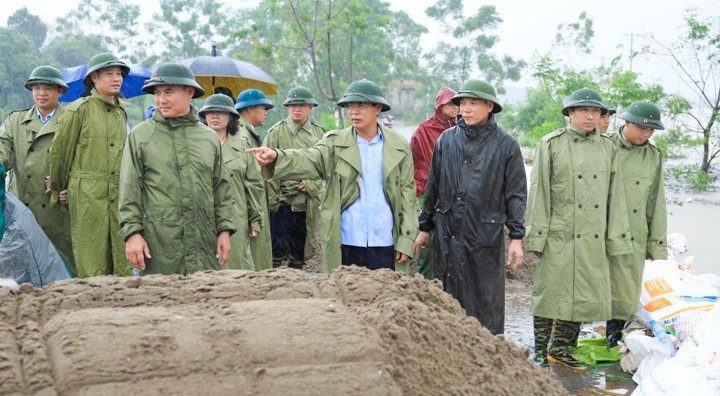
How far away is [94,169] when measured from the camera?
5.27 metres

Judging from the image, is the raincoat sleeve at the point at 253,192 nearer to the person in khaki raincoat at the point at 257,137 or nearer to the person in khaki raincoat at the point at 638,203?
the person in khaki raincoat at the point at 257,137

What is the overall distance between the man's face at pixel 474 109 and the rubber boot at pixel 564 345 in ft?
5.24

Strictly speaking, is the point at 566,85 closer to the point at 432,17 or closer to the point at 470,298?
the point at 470,298

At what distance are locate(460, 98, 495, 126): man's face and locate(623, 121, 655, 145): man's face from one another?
1.38 m

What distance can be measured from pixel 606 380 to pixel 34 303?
3.91 meters

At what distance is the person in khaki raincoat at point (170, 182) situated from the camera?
4141mm

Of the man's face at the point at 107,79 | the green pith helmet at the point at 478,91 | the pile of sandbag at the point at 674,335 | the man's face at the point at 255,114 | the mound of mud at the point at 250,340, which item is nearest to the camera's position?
the mound of mud at the point at 250,340

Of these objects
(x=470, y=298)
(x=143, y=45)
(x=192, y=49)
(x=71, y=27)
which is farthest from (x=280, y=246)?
(x=71, y=27)

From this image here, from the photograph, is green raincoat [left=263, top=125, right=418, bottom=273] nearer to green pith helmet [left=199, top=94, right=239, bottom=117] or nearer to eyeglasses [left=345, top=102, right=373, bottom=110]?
eyeglasses [left=345, top=102, right=373, bottom=110]

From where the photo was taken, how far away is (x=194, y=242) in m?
4.21

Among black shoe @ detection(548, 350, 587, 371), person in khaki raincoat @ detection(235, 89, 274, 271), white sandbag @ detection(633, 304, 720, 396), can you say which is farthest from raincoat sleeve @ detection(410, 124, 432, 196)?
white sandbag @ detection(633, 304, 720, 396)

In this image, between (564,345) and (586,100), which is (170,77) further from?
(564,345)

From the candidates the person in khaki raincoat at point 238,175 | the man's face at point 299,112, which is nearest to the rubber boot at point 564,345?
the person in khaki raincoat at point 238,175

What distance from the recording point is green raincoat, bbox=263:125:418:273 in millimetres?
4809
